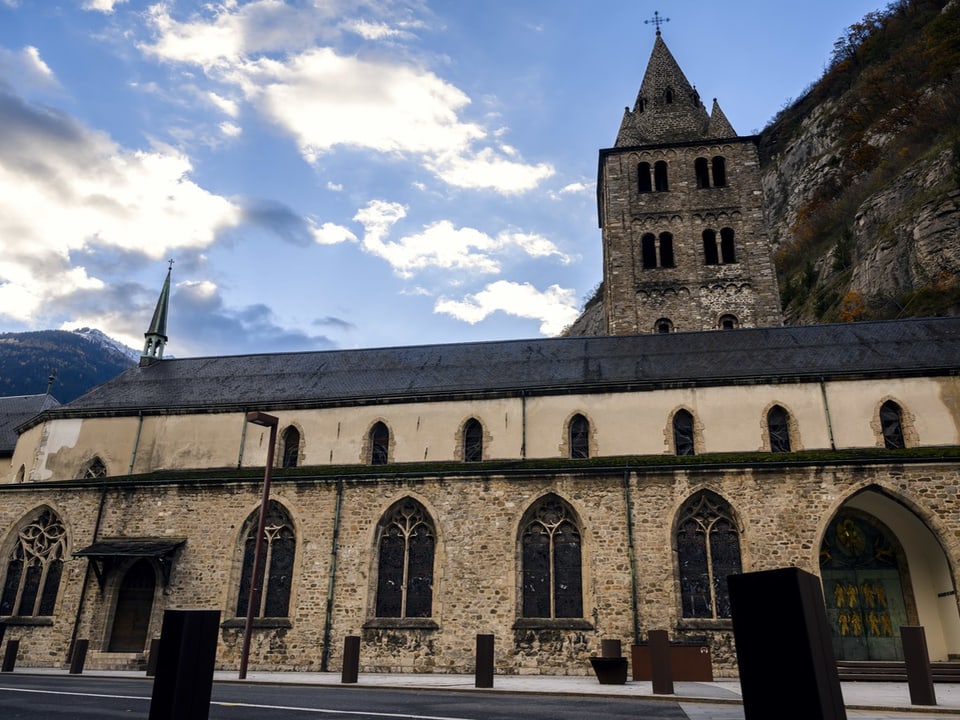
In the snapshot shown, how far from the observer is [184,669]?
435 centimetres

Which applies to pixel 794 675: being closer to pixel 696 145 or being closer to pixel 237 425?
pixel 237 425

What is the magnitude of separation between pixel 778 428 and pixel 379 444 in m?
13.5

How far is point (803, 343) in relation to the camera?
26.1 m

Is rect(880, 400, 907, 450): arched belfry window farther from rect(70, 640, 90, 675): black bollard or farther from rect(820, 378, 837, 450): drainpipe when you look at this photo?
rect(70, 640, 90, 675): black bollard

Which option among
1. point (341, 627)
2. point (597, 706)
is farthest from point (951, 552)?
point (341, 627)

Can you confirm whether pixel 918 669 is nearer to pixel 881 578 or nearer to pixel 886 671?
pixel 886 671

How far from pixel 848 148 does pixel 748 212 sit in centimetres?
2153

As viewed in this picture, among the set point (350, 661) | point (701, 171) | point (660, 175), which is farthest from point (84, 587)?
point (701, 171)

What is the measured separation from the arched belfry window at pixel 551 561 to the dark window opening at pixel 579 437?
3226 millimetres

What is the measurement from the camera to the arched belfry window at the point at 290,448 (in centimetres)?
2631

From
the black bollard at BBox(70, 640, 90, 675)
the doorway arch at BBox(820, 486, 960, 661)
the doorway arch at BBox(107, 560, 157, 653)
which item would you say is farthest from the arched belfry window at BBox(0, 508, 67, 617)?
the doorway arch at BBox(820, 486, 960, 661)

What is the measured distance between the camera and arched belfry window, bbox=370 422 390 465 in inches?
1016

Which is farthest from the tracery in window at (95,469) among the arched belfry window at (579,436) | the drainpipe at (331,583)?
the arched belfry window at (579,436)

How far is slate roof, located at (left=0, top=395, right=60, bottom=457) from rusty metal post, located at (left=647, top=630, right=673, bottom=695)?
1160 inches
